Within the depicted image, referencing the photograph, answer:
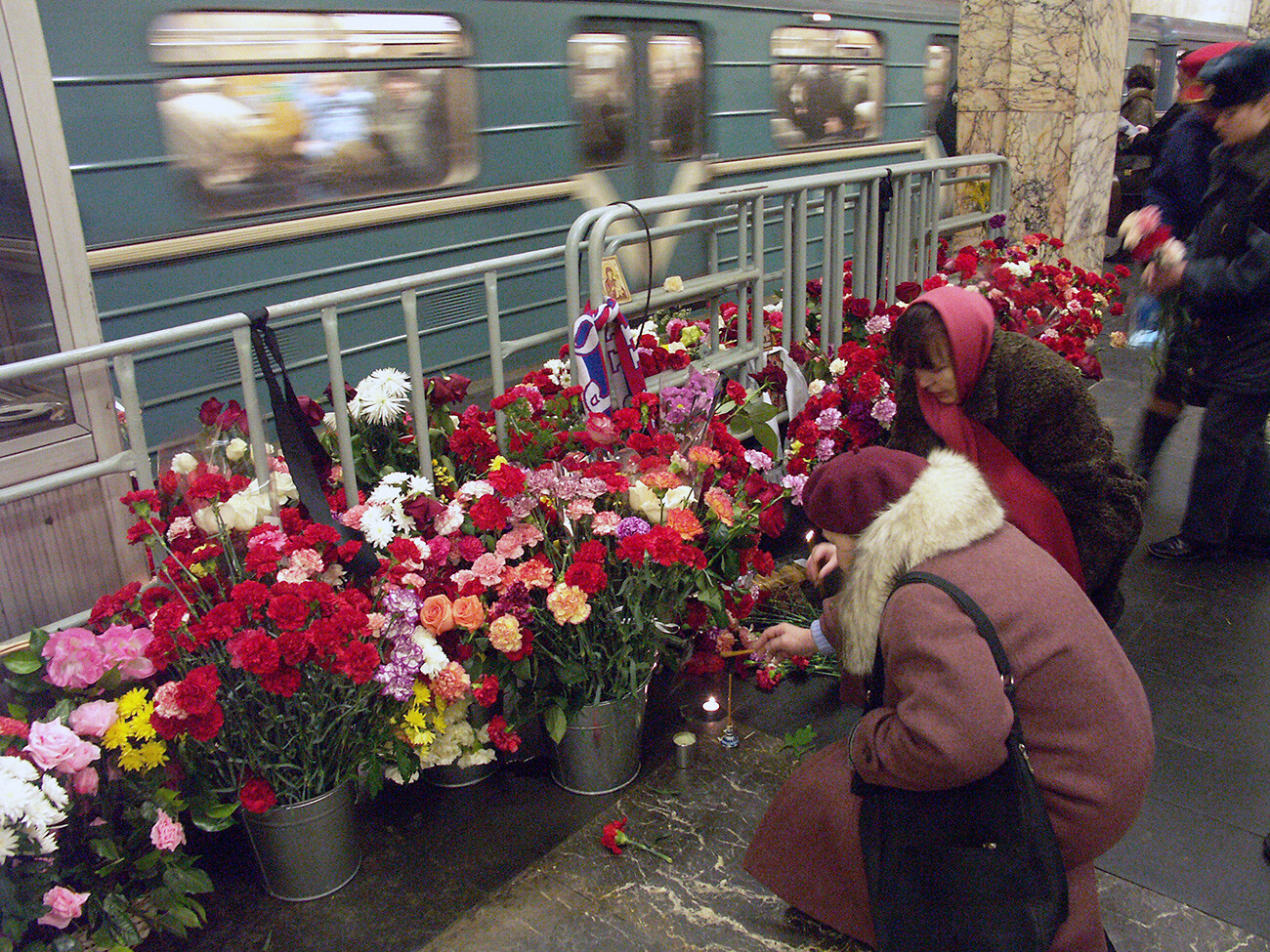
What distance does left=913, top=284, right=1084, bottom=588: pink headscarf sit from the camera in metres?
2.94

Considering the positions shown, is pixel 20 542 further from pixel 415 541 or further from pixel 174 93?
pixel 174 93

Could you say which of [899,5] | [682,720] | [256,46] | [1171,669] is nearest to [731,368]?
[682,720]

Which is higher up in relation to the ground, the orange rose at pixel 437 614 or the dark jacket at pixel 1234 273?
the dark jacket at pixel 1234 273

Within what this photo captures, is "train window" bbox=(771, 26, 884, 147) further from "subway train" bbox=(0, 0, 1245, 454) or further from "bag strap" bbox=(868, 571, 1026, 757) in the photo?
"bag strap" bbox=(868, 571, 1026, 757)

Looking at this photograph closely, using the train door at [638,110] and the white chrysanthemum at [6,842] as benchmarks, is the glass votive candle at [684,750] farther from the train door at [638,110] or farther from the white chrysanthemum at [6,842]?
the train door at [638,110]

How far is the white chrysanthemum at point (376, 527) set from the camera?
96.9 inches

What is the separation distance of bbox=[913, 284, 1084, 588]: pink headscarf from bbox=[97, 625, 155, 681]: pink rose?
86.7 inches

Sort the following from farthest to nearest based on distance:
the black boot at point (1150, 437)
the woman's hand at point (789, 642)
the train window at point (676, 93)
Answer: the train window at point (676, 93)
the black boot at point (1150, 437)
the woman's hand at point (789, 642)

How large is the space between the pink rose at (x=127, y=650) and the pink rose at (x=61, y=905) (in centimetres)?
44

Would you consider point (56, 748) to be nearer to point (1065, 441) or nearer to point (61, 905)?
point (61, 905)

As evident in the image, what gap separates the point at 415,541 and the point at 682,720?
115 centimetres

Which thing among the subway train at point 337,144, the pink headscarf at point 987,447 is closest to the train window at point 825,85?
the subway train at point 337,144

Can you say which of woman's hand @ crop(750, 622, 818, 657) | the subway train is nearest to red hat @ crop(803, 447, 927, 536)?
woman's hand @ crop(750, 622, 818, 657)

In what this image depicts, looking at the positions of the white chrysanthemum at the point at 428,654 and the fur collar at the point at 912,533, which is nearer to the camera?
the fur collar at the point at 912,533
